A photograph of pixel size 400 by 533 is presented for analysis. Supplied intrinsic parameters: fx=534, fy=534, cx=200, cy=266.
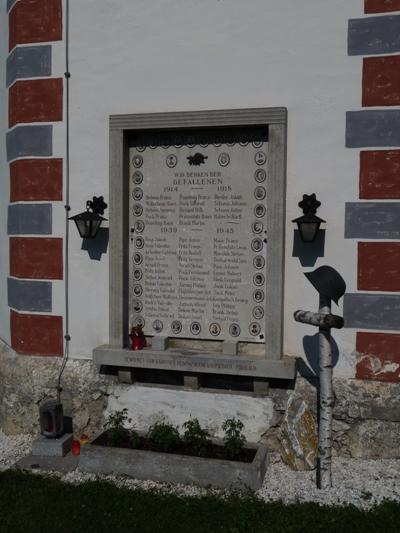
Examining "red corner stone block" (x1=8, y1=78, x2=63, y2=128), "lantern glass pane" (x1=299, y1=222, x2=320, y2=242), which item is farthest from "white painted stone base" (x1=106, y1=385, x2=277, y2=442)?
"red corner stone block" (x1=8, y1=78, x2=63, y2=128)

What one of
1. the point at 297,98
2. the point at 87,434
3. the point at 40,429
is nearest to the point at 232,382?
the point at 87,434

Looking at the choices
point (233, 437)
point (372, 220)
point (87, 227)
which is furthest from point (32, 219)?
point (372, 220)

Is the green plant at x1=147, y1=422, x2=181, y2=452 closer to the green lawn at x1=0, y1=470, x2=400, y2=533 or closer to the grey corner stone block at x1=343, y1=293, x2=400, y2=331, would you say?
the green lawn at x1=0, y1=470, x2=400, y2=533

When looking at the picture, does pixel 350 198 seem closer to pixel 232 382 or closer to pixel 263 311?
pixel 263 311

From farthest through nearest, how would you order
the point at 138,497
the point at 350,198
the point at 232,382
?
the point at 232,382 → the point at 350,198 → the point at 138,497

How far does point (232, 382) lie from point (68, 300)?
1.80m

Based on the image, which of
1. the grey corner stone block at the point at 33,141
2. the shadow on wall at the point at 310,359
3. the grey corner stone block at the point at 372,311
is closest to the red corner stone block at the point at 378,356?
the grey corner stone block at the point at 372,311

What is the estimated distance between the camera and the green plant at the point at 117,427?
462 cm

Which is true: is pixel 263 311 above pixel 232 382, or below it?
above

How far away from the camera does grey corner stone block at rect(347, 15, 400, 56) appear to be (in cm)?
440

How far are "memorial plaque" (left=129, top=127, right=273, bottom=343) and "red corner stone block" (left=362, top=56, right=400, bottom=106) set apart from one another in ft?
3.04

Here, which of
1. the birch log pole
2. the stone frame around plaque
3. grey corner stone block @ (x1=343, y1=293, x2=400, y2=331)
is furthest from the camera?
the stone frame around plaque

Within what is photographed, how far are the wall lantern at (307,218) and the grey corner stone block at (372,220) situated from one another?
277 mm

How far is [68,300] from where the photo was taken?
17.3ft
